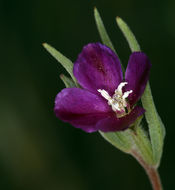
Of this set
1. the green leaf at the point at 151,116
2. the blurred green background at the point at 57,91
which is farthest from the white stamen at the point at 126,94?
the blurred green background at the point at 57,91

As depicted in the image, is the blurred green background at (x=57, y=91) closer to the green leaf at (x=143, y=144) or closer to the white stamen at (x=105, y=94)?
the green leaf at (x=143, y=144)

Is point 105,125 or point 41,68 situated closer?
point 105,125

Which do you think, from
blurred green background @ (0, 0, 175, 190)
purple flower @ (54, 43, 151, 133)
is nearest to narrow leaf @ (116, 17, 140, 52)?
purple flower @ (54, 43, 151, 133)

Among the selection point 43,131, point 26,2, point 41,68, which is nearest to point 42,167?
point 43,131

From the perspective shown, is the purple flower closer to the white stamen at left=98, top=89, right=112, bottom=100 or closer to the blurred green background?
the white stamen at left=98, top=89, right=112, bottom=100

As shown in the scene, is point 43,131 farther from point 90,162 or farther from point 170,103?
point 170,103

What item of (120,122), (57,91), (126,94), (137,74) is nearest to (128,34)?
(137,74)

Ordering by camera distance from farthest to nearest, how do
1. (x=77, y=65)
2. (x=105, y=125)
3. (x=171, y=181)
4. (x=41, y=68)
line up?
1. (x=41, y=68)
2. (x=171, y=181)
3. (x=77, y=65)
4. (x=105, y=125)
